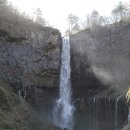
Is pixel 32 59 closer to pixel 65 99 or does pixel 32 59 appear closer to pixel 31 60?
pixel 31 60

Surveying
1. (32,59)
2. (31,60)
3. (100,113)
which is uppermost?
(32,59)

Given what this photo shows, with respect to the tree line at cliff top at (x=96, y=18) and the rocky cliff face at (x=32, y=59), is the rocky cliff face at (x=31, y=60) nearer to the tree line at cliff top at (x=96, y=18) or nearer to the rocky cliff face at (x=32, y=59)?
the rocky cliff face at (x=32, y=59)

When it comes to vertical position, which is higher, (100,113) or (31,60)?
(31,60)

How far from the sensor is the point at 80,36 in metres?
54.4

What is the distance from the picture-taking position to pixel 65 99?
50375 mm

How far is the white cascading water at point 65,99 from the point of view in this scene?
48750 millimetres

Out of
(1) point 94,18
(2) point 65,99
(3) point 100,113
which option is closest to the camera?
(3) point 100,113

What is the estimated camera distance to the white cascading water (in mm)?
48750

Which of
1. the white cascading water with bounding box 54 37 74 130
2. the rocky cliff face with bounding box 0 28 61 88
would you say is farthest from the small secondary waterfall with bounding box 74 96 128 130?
the rocky cliff face with bounding box 0 28 61 88

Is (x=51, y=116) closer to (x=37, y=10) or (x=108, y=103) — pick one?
(x=108, y=103)

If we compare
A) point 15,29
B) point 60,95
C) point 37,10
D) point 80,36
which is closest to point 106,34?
point 80,36

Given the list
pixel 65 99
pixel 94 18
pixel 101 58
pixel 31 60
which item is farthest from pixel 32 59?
pixel 94 18


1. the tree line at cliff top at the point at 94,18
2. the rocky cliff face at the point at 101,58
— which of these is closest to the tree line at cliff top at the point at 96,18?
the tree line at cliff top at the point at 94,18

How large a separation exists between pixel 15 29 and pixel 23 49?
3.14 metres
